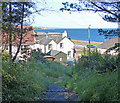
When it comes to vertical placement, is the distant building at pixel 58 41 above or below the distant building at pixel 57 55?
above

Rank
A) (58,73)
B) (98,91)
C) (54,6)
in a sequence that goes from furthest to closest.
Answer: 1. (58,73)
2. (98,91)
3. (54,6)

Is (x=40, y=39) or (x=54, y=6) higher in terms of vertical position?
(x=54, y=6)

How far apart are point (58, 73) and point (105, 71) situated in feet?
10.1

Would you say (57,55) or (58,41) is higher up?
(58,41)

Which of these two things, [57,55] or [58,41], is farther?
[57,55]

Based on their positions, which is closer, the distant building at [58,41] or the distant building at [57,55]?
the distant building at [58,41]

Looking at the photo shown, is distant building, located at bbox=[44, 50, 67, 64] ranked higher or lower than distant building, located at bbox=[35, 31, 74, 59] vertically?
lower

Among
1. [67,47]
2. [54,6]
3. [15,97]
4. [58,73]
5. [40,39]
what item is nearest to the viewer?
[54,6]

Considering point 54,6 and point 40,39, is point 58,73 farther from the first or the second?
point 54,6

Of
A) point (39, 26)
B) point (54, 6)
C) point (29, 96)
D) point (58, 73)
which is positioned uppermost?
point (54, 6)

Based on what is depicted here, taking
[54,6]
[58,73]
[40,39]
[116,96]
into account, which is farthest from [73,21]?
[58,73]

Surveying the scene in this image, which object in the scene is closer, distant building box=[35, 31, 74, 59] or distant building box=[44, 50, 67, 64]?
distant building box=[35, 31, 74, 59]

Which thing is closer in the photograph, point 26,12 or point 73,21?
point 73,21

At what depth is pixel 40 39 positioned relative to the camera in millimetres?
4750
